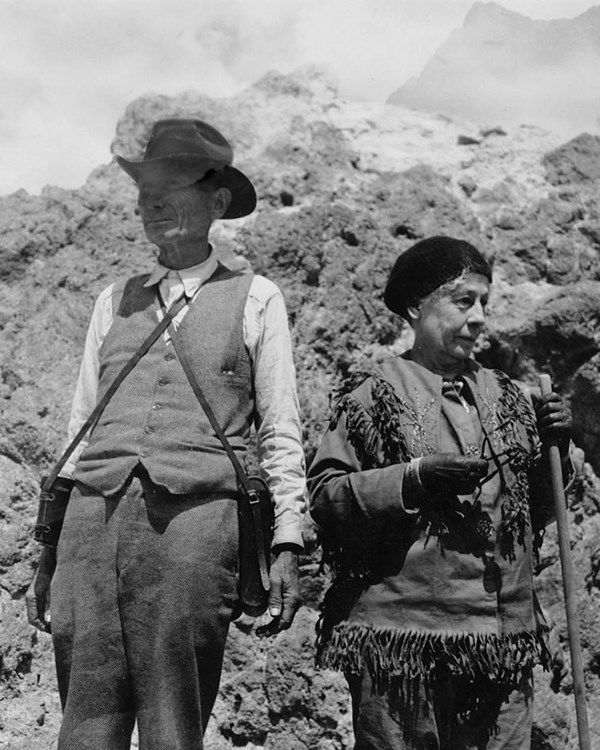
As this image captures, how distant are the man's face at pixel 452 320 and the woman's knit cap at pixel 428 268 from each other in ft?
0.11

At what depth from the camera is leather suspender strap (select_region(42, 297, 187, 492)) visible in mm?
3617

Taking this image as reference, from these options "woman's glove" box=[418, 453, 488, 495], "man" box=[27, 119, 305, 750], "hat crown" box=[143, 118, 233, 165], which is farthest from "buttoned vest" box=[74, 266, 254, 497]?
"woman's glove" box=[418, 453, 488, 495]

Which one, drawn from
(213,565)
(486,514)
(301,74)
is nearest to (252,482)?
(213,565)

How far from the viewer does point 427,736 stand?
347cm

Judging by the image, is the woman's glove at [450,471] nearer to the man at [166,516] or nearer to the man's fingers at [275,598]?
the man at [166,516]

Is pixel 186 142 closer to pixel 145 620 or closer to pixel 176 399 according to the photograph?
pixel 176 399

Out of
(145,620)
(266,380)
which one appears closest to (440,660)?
(145,620)

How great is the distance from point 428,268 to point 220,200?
0.79 m

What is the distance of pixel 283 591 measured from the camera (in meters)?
3.45

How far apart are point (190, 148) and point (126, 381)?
2.84 feet

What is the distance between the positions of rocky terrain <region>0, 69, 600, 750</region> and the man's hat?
3.41 feet

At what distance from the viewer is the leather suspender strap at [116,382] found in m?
3.62

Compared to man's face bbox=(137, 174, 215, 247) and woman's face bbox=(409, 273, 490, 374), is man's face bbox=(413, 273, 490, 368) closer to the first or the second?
woman's face bbox=(409, 273, 490, 374)

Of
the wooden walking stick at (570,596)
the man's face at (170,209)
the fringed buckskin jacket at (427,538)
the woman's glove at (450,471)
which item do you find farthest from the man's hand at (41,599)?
the wooden walking stick at (570,596)
